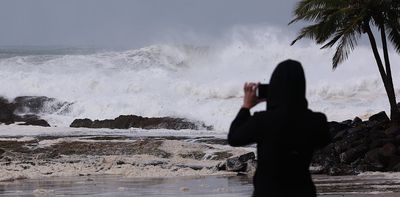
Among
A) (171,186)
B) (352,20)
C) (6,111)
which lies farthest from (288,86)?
(6,111)

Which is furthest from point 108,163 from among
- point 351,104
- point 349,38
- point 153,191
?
point 351,104

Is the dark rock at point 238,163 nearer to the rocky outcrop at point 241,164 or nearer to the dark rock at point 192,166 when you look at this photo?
the rocky outcrop at point 241,164

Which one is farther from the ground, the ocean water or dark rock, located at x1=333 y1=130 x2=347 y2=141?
the ocean water

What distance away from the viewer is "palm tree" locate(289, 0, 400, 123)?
21188 mm

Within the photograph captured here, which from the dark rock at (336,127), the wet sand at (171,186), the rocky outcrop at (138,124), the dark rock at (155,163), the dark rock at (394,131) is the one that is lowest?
the wet sand at (171,186)

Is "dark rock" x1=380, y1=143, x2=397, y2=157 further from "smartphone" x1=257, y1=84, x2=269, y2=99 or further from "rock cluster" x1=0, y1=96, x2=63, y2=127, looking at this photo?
"rock cluster" x1=0, y1=96, x2=63, y2=127

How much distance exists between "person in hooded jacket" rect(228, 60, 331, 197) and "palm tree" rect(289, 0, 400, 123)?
1708 cm

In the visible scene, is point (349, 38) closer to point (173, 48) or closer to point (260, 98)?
point (260, 98)

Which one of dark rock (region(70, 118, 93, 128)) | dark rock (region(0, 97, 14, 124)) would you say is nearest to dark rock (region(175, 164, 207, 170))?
dark rock (region(70, 118, 93, 128))

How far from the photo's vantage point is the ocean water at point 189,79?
31.0m

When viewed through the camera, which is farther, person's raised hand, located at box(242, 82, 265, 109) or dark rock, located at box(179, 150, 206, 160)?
dark rock, located at box(179, 150, 206, 160)

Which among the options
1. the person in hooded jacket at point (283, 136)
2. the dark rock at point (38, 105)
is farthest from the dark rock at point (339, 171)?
the dark rock at point (38, 105)

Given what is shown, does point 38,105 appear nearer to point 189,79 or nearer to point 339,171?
point 189,79

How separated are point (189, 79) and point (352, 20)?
16395mm
